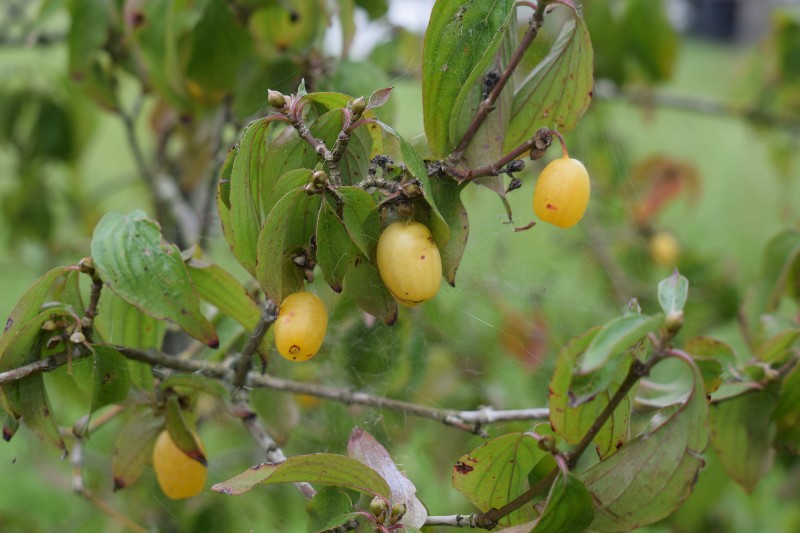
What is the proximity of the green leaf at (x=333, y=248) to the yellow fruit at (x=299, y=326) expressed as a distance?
0.09 feet

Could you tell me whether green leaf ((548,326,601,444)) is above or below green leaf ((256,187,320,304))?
below

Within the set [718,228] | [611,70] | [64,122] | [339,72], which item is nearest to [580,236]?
[339,72]

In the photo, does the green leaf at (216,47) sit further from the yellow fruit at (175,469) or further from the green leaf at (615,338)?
the green leaf at (615,338)

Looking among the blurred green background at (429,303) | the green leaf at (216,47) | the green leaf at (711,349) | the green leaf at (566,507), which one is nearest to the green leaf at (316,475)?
the green leaf at (566,507)

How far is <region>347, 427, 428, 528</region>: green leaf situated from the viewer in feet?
2.19

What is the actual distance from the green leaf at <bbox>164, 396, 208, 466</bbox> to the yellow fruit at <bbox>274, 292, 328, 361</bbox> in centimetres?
20

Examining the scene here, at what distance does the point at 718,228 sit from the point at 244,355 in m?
3.68

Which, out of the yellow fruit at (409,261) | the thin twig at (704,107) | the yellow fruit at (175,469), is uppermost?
the yellow fruit at (409,261)

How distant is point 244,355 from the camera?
0.82m

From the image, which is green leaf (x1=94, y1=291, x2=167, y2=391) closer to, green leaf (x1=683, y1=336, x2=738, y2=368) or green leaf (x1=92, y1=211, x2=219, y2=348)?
green leaf (x1=92, y1=211, x2=219, y2=348)

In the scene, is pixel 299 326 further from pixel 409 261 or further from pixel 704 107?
pixel 704 107

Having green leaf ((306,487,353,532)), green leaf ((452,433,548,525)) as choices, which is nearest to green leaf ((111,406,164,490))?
green leaf ((306,487,353,532))

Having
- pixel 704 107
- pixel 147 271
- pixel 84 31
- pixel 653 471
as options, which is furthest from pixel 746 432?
pixel 704 107

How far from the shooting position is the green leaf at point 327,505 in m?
0.68
